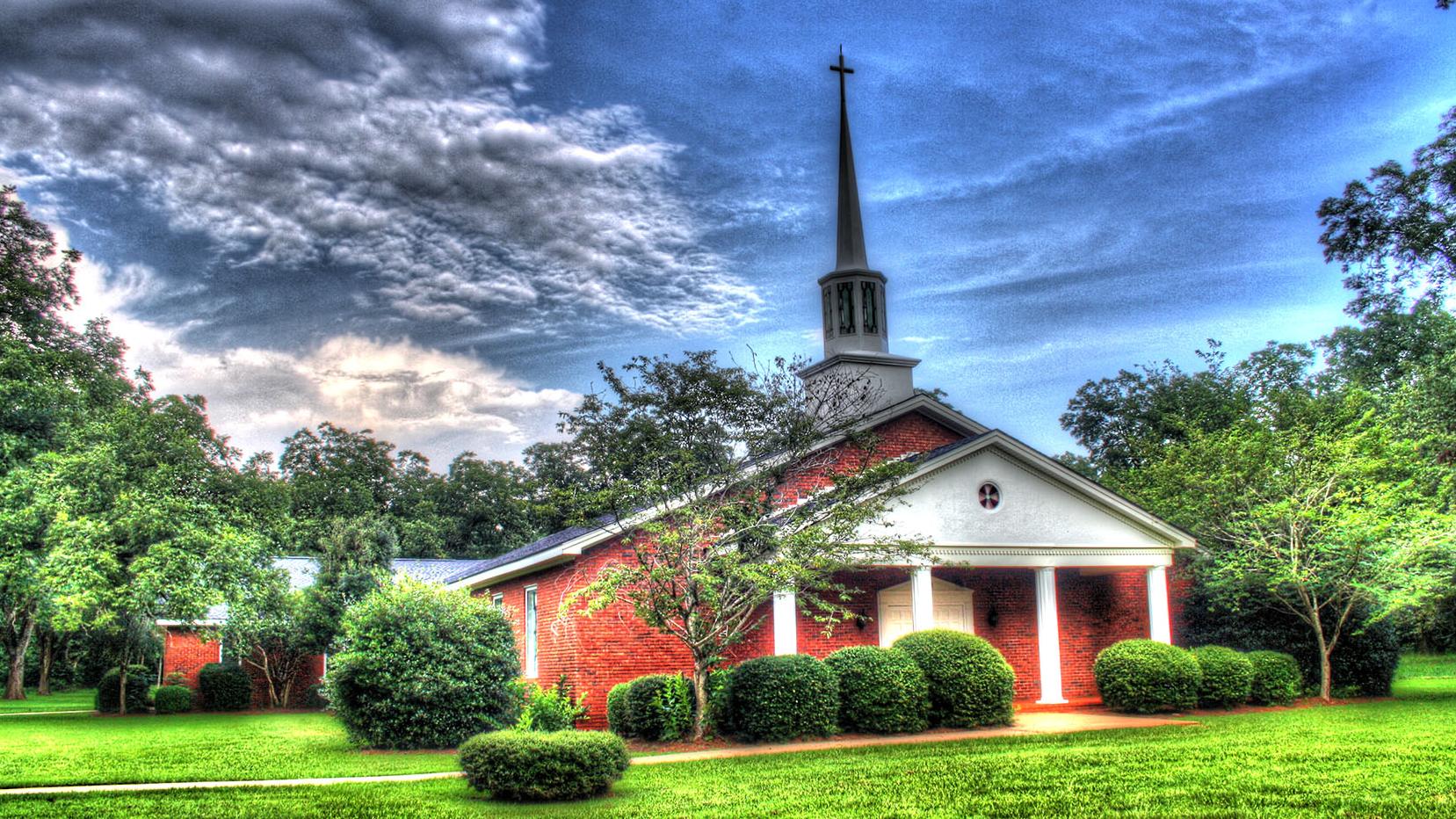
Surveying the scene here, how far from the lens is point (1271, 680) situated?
19891 mm

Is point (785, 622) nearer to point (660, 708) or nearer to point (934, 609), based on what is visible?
point (660, 708)

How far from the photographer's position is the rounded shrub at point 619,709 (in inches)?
674

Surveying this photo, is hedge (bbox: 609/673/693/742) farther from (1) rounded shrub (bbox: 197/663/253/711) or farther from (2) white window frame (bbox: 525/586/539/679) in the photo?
(1) rounded shrub (bbox: 197/663/253/711)

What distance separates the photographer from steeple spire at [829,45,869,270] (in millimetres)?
25000

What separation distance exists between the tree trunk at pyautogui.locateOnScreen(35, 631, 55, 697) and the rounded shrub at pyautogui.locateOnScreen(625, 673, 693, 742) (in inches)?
1444

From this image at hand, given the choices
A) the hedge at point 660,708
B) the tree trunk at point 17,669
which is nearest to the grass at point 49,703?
the tree trunk at point 17,669

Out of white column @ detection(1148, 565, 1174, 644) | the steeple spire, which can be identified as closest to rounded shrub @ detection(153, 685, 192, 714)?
the steeple spire

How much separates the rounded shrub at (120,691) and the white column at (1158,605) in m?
26.3

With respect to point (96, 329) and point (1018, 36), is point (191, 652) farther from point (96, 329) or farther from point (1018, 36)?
point (1018, 36)

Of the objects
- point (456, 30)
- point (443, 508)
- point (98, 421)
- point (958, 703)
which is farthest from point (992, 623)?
point (443, 508)

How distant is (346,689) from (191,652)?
20.6 m

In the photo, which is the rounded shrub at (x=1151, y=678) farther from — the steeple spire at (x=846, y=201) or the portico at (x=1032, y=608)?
the steeple spire at (x=846, y=201)

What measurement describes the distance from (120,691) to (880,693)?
75.3 ft

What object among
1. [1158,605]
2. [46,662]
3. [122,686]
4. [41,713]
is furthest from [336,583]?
[1158,605]
